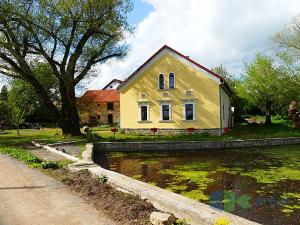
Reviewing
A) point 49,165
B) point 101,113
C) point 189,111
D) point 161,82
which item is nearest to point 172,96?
point 161,82

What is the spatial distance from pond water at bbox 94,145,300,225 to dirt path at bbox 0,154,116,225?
400 centimetres

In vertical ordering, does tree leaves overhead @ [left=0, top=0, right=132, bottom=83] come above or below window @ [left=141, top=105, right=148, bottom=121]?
above

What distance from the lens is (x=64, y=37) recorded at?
3184 cm

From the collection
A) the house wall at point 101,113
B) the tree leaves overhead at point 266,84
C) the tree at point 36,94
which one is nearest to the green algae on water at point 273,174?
the tree leaves overhead at point 266,84

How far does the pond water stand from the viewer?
1097 centimetres

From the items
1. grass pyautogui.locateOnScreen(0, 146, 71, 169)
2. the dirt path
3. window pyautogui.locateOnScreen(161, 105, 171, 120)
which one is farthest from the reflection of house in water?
window pyautogui.locateOnScreen(161, 105, 171, 120)

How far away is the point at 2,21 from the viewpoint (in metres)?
28.4

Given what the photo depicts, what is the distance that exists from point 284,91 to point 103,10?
24.7 metres

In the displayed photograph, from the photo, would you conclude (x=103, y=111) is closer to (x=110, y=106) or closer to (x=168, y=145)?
(x=110, y=106)

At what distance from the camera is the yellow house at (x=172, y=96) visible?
115 feet

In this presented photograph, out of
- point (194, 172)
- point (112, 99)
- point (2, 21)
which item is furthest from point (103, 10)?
point (112, 99)

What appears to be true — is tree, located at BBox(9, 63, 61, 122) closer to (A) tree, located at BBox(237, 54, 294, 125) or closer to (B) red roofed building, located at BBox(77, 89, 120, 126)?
(B) red roofed building, located at BBox(77, 89, 120, 126)

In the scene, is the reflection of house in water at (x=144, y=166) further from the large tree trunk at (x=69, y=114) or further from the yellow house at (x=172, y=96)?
the yellow house at (x=172, y=96)

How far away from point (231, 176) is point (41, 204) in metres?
9.05
